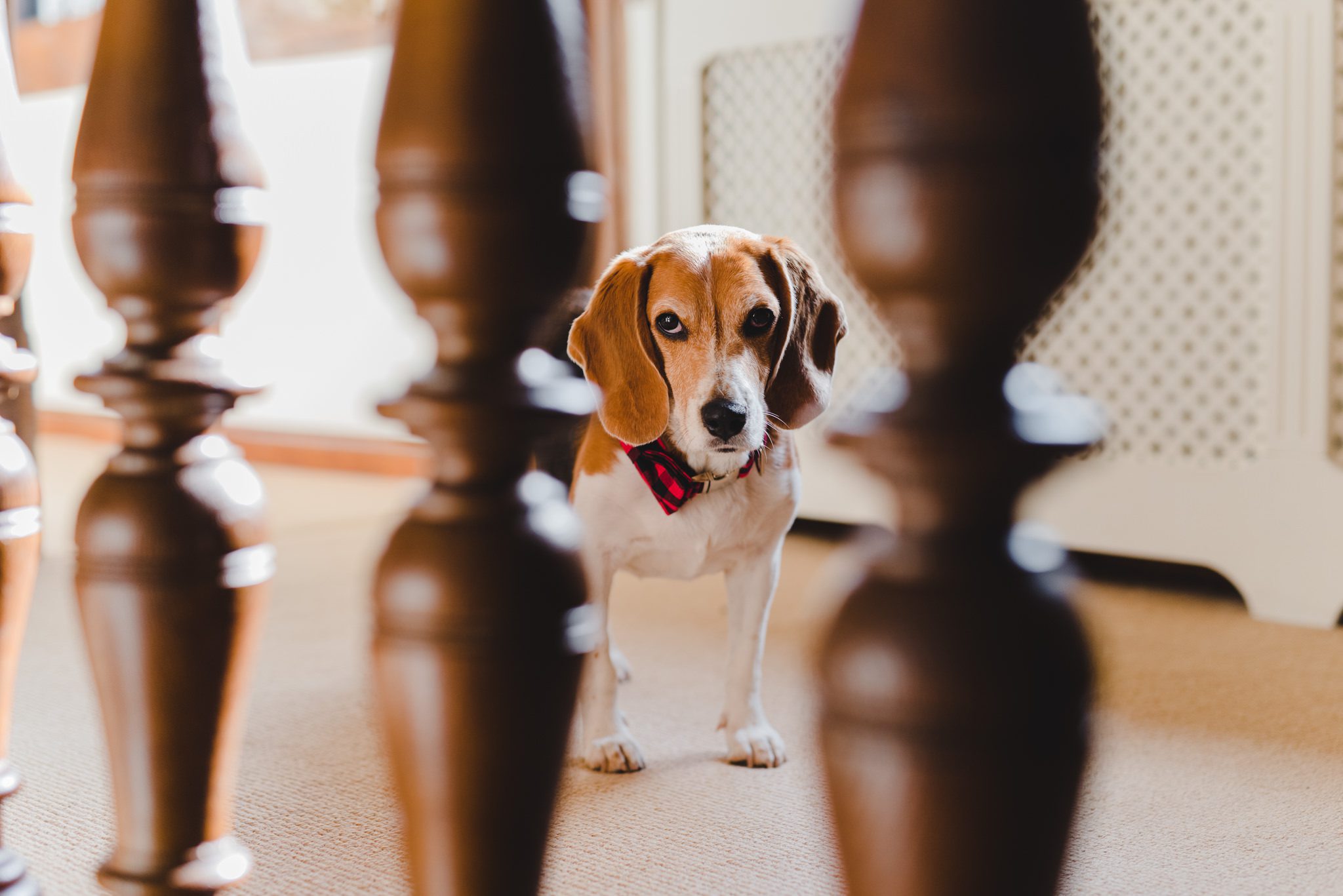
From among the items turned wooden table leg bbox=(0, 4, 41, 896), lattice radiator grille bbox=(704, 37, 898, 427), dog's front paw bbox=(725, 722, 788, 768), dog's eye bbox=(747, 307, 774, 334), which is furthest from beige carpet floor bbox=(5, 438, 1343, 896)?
lattice radiator grille bbox=(704, 37, 898, 427)

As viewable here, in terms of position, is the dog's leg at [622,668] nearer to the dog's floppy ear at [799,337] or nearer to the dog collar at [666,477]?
the dog collar at [666,477]

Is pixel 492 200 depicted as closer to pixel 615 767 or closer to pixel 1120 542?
pixel 615 767

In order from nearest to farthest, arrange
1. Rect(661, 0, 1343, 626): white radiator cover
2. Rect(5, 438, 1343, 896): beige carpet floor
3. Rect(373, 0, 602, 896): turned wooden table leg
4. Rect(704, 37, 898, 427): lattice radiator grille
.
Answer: Rect(373, 0, 602, 896): turned wooden table leg
Rect(5, 438, 1343, 896): beige carpet floor
Rect(661, 0, 1343, 626): white radiator cover
Rect(704, 37, 898, 427): lattice radiator grille

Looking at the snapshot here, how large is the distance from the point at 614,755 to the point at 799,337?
0.57 m

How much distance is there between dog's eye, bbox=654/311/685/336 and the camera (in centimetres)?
148

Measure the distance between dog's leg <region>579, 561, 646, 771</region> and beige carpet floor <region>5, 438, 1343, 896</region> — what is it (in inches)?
0.9

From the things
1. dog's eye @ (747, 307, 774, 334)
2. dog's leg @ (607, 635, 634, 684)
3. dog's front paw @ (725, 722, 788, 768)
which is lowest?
dog's leg @ (607, 635, 634, 684)

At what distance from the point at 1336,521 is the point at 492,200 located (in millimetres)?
2094

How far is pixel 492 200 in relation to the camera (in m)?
0.48

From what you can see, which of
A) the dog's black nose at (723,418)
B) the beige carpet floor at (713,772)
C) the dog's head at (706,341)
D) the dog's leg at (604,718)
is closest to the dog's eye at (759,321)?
the dog's head at (706,341)

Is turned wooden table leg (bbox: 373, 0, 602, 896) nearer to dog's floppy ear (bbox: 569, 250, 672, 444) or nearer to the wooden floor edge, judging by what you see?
dog's floppy ear (bbox: 569, 250, 672, 444)

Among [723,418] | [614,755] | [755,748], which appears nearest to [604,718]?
[614,755]

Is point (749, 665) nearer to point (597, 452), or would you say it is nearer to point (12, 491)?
point (597, 452)

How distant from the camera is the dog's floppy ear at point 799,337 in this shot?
4.96 feet
